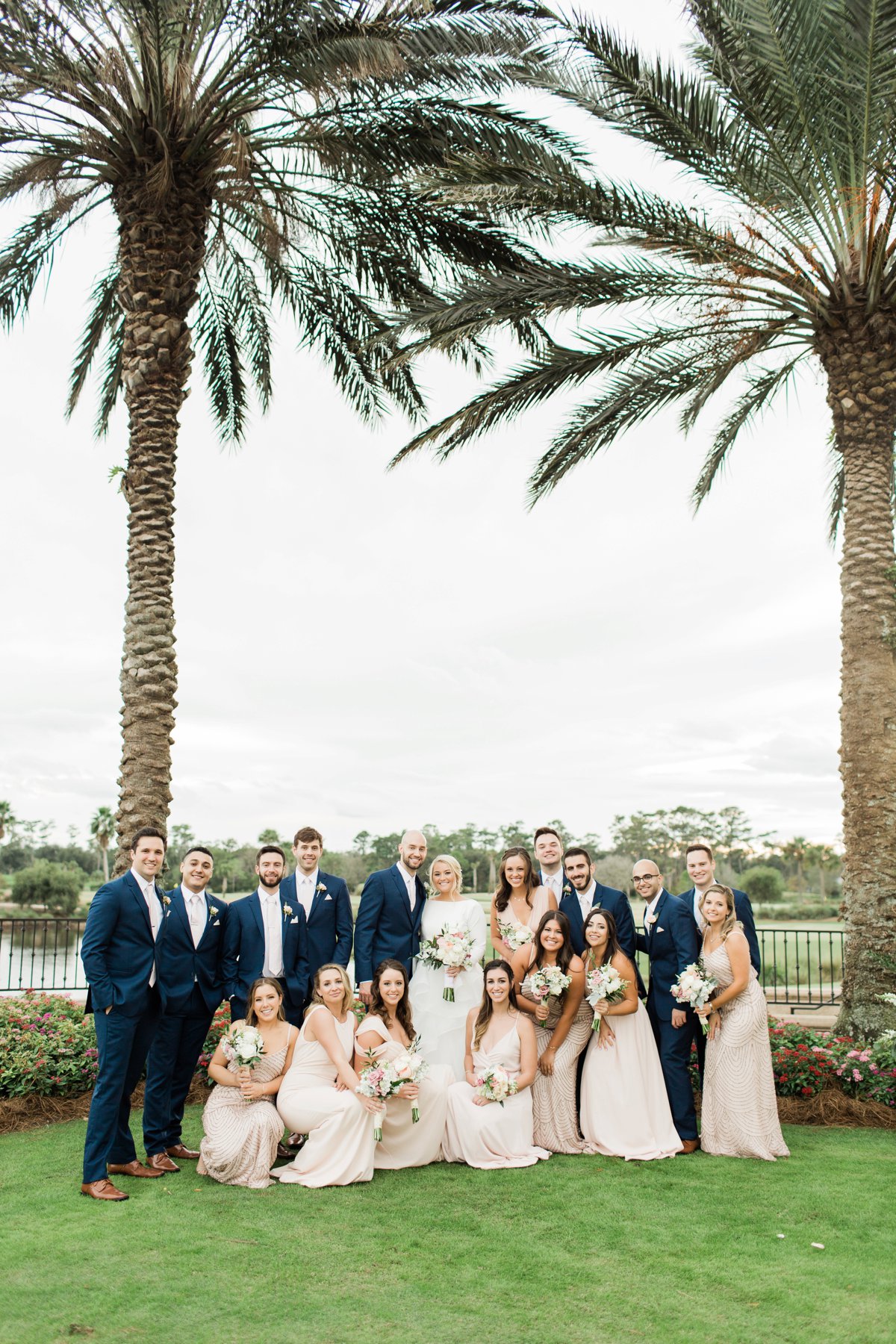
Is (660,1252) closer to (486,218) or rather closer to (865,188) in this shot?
(865,188)

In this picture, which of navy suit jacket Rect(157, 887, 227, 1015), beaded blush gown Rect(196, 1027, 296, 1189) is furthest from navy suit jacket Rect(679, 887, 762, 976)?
navy suit jacket Rect(157, 887, 227, 1015)

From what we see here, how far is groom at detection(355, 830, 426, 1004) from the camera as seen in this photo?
8156mm

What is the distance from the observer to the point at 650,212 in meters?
10.3

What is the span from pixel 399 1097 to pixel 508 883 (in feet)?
6.38

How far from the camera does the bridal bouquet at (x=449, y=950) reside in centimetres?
786

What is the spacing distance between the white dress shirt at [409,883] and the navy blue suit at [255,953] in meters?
0.85

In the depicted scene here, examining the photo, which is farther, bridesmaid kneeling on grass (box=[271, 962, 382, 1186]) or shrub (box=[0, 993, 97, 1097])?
shrub (box=[0, 993, 97, 1097])

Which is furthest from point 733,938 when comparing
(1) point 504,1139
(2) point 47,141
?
(2) point 47,141

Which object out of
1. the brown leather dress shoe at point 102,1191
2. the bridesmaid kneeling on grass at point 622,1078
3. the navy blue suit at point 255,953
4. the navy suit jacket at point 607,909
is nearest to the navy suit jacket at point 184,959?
the navy blue suit at point 255,953

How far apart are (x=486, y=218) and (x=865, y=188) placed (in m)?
3.89

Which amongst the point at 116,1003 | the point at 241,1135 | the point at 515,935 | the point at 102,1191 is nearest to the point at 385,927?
the point at 515,935

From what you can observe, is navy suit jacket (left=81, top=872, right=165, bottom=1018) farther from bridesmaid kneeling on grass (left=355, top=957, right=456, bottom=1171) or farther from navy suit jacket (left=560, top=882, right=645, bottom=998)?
navy suit jacket (left=560, top=882, right=645, bottom=998)

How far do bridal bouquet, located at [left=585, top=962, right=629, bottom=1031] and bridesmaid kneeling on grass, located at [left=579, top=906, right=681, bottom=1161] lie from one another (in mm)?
31

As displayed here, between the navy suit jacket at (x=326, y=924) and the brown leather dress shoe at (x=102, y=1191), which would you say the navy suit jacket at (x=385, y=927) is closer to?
the navy suit jacket at (x=326, y=924)
